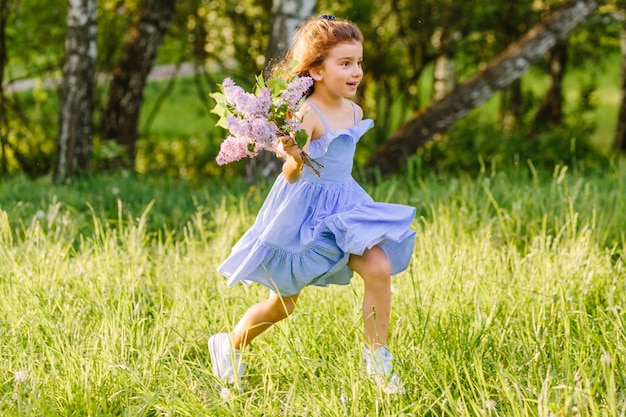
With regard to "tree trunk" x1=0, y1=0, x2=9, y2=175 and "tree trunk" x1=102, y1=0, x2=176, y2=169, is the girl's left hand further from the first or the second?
"tree trunk" x1=0, y1=0, x2=9, y2=175

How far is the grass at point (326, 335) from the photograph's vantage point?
8.58 feet

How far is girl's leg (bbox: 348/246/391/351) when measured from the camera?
2875mm

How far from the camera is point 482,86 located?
22.9 feet

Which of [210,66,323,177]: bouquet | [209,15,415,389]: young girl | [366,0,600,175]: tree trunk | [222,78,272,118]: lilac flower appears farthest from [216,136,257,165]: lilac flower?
[366,0,600,175]: tree trunk

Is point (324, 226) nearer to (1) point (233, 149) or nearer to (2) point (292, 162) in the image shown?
(2) point (292, 162)

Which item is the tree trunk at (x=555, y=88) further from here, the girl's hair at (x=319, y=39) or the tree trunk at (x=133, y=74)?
the girl's hair at (x=319, y=39)

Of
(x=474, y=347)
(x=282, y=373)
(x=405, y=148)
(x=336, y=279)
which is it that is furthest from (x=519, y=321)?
(x=405, y=148)

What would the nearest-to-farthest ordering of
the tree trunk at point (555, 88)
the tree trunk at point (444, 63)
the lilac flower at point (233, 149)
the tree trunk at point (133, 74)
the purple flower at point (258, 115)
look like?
1. the purple flower at point (258, 115)
2. the lilac flower at point (233, 149)
3. the tree trunk at point (133, 74)
4. the tree trunk at point (444, 63)
5. the tree trunk at point (555, 88)

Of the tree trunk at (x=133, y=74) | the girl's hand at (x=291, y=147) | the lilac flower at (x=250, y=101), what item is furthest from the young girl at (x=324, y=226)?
the tree trunk at (x=133, y=74)

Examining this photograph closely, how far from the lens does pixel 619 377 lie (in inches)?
108

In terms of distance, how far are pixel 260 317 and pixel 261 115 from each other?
2.98 feet

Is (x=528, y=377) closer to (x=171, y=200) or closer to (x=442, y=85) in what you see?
(x=171, y=200)

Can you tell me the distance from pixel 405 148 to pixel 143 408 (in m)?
4.96

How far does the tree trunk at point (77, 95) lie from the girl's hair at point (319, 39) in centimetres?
391
